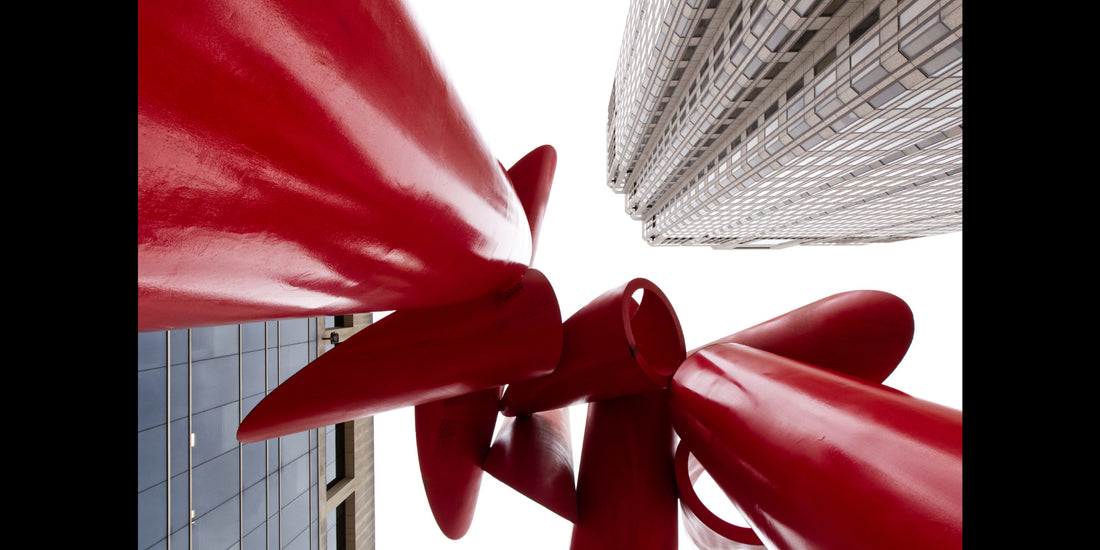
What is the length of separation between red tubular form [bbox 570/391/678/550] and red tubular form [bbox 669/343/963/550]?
2073mm

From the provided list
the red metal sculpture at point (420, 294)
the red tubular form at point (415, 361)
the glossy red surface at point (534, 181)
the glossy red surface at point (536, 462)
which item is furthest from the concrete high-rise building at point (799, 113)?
the glossy red surface at point (536, 462)

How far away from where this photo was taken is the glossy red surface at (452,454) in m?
5.95

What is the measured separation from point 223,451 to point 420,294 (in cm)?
951

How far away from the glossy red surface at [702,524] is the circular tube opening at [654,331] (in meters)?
1.09

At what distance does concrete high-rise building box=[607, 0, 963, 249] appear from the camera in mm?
12172

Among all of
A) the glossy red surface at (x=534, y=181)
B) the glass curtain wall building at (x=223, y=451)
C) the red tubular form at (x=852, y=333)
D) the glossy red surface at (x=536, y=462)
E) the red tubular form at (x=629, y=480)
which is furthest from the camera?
the glass curtain wall building at (x=223, y=451)

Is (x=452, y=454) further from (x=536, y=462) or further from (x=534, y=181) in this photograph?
(x=534, y=181)

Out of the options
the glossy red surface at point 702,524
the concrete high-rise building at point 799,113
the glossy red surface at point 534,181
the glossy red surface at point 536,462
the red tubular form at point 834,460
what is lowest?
the glossy red surface at point 702,524

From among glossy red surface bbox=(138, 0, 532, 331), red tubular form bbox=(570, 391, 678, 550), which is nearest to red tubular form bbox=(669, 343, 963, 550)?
red tubular form bbox=(570, 391, 678, 550)

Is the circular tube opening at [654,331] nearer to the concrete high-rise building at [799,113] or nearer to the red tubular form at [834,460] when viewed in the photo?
the red tubular form at [834,460]

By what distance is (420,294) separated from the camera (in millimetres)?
2699
